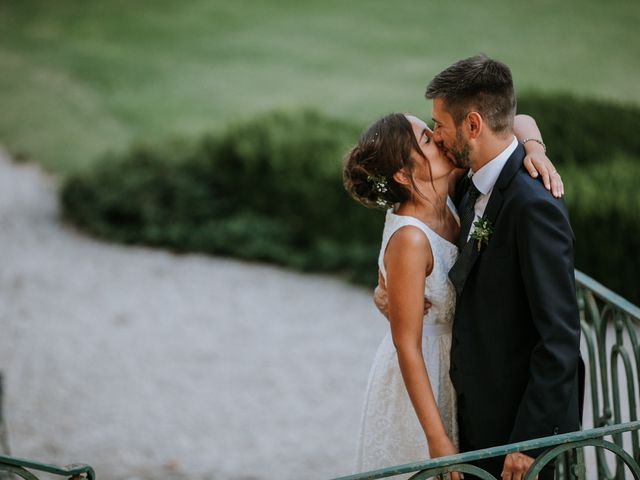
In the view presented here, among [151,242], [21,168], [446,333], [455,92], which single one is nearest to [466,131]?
[455,92]

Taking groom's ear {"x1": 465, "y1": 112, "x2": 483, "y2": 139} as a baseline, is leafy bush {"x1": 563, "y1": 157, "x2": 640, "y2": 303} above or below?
above

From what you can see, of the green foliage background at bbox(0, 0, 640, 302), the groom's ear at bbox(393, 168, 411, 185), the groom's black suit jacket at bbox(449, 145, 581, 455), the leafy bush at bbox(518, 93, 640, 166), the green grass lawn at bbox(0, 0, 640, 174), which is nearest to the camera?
the groom's black suit jacket at bbox(449, 145, 581, 455)

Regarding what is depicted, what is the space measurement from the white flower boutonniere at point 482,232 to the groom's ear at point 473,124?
0.89 ft

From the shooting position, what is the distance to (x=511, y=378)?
256 cm

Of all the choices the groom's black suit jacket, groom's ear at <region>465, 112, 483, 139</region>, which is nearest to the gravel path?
the groom's black suit jacket

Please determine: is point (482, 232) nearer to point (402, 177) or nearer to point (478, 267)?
point (478, 267)

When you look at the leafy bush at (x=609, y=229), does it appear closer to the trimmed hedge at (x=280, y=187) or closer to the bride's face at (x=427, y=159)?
the trimmed hedge at (x=280, y=187)

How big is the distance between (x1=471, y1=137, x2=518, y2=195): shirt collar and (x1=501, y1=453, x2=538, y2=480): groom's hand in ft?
2.74

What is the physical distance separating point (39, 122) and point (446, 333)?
14.3 metres

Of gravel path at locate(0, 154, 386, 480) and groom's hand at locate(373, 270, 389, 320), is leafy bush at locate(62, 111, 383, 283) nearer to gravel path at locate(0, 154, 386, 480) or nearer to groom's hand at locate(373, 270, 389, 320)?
gravel path at locate(0, 154, 386, 480)

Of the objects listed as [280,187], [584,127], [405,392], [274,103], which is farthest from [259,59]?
[405,392]

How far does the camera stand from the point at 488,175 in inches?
101

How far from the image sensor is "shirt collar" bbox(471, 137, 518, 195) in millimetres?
2561

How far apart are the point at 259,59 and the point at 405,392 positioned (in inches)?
627
